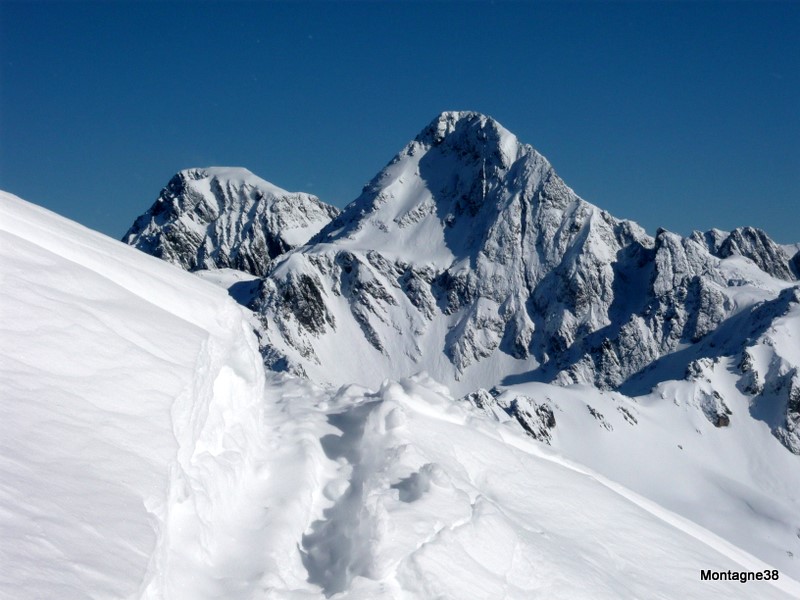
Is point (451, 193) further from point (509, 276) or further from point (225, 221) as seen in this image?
point (225, 221)

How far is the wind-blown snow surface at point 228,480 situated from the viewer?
5.64m

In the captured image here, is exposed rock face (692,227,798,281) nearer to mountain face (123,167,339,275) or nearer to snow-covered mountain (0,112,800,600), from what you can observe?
mountain face (123,167,339,275)

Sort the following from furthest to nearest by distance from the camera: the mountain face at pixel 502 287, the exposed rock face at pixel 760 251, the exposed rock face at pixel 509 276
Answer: the exposed rock face at pixel 760 251
the exposed rock face at pixel 509 276
the mountain face at pixel 502 287

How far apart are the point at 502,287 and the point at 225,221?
75.5 metres

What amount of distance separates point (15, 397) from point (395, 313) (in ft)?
434

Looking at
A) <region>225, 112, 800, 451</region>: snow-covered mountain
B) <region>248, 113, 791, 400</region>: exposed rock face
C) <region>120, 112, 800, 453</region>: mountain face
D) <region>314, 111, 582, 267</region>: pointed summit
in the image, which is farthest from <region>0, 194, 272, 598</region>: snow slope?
<region>314, 111, 582, 267</region>: pointed summit

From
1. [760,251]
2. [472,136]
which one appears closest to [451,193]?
[472,136]

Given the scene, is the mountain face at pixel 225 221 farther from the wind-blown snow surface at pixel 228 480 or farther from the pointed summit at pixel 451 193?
the wind-blown snow surface at pixel 228 480

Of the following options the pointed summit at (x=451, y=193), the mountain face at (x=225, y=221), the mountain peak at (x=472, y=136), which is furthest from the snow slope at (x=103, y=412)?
the mountain face at (x=225, y=221)

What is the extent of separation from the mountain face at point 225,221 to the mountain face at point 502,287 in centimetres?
209

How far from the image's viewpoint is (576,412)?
265ft

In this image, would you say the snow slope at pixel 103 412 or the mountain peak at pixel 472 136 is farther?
the mountain peak at pixel 472 136

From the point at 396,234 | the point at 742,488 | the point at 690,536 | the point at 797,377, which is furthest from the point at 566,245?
the point at 690,536

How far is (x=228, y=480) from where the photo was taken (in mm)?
8727
